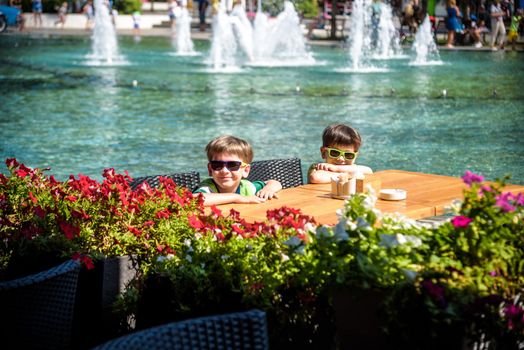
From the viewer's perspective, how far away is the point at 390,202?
5137 mm

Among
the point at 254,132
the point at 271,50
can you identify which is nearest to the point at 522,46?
the point at 271,50

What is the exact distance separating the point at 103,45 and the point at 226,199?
79.9 feet

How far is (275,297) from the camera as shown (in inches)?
144

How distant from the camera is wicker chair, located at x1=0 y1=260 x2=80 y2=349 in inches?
138

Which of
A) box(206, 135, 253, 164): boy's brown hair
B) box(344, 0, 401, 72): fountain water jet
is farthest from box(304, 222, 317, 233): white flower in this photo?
box(344, 0, 401, 72): fountain water jet

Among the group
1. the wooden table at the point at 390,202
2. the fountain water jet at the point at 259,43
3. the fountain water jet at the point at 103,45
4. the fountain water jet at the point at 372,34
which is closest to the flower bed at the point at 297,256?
the wooden table at the point at 390,202

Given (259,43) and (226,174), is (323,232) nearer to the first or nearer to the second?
(226,174)

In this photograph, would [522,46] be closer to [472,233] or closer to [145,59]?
[145,59]

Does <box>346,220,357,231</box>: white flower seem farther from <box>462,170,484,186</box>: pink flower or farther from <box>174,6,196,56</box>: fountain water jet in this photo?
<box>174,6,196,56</box>: fountain water jet

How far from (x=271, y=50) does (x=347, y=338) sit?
24941mm

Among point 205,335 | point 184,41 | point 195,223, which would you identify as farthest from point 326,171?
point 184,41

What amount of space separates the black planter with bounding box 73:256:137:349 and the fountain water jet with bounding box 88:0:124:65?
20.6 metres

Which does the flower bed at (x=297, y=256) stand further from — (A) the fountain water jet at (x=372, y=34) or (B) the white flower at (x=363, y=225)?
Answer: (A) the fountain water jet at (x=372, y=34)

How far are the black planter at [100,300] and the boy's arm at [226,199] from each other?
2.60 feet
